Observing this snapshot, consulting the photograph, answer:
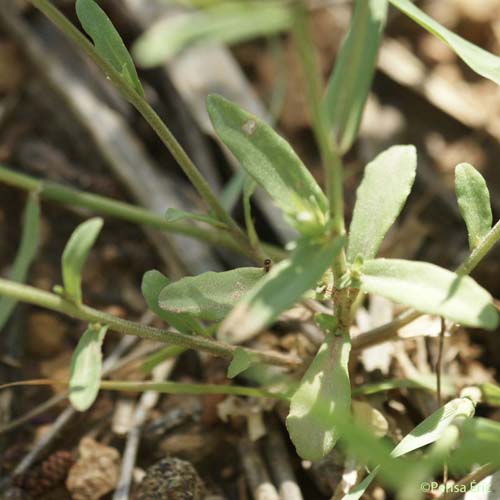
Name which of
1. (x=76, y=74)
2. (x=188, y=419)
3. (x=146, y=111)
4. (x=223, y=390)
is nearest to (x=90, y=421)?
(x=188, y=419)

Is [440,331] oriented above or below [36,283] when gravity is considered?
below

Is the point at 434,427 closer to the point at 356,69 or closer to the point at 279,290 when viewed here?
the point at 279,290

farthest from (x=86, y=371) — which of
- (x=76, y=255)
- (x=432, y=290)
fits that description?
(x=432, y=290)

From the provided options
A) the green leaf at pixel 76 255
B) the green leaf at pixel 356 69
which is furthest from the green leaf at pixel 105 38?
the green leaf at pixel 356 69

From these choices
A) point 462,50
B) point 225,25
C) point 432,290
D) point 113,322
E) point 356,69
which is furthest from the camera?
point 462,50

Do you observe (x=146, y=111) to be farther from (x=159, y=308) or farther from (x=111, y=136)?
(x=111, y=136)

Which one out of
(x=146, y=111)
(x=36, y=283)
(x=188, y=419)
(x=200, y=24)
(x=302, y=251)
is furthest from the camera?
(x=36, y=283)
